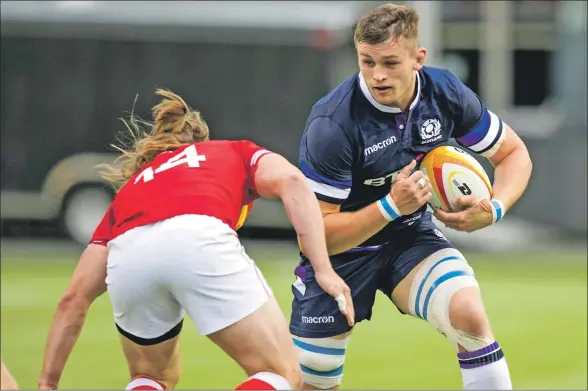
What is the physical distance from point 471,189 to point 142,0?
14180mm

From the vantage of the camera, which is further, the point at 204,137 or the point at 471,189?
the point at 471,189

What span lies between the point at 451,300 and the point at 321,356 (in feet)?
2.79

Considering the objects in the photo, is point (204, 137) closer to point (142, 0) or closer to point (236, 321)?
point (236, 321)

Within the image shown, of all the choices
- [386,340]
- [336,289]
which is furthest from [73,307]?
[386,340]

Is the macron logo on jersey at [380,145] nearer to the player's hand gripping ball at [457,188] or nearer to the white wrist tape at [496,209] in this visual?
the player's hand gripping ball at [457,188]

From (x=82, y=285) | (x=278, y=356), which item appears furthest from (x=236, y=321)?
(x=82, y=285)

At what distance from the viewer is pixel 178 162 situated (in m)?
5.57

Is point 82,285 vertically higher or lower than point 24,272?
higher

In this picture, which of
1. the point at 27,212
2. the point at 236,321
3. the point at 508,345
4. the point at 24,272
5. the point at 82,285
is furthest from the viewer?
the point at 27,212

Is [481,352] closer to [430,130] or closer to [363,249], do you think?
[363,249]

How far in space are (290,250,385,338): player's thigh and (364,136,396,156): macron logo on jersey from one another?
582 millimetres

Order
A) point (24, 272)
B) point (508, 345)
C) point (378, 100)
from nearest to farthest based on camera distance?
1. point (378, 100)
2. point (508, 345)
3. point (24, 272)

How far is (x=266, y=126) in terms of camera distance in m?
19.7

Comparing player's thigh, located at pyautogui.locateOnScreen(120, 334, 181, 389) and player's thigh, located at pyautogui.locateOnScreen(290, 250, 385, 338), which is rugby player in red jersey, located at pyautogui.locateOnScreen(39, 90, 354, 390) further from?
player's thigh, located at pyautogui.locateOnScreen(290, 250, 385, 338)
